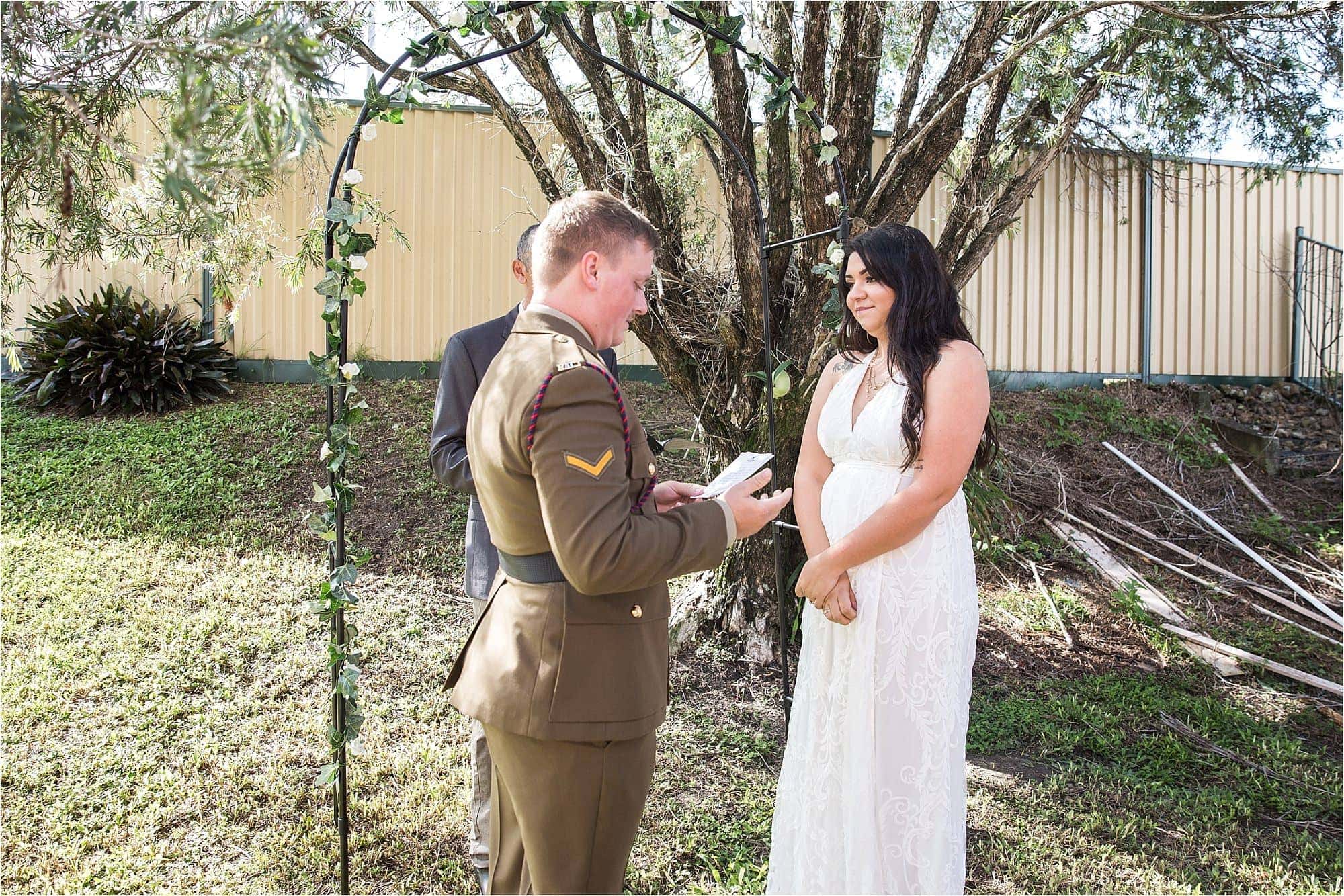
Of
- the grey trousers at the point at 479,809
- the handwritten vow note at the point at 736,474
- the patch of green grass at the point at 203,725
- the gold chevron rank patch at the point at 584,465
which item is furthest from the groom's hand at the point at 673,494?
the patch of green grass at the point at 203,725

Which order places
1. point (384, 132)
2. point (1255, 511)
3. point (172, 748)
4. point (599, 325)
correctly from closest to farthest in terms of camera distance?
1. point (599, 325)
2. point (172, 748)
3. point (1255, 511)
4. point (384, 132)

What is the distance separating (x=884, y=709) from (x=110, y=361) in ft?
23.4

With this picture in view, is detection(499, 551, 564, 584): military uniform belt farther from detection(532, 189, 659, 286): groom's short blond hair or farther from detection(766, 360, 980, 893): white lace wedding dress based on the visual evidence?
detection(766, 360, 980, 893): white lace wedding dress

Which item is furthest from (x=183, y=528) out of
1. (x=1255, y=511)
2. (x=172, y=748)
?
(x=1255, y=511)

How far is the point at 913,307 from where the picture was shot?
2.50 metres

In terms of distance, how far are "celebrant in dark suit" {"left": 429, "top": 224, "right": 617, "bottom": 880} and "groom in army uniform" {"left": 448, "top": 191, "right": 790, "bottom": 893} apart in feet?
3.13

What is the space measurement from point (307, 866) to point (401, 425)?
4.58 meters

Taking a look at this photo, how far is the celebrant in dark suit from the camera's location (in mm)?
2762

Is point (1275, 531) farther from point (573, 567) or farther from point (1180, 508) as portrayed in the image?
point (573, 567)

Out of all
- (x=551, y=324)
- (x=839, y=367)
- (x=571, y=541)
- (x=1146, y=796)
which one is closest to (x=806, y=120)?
(x=839, y=367)

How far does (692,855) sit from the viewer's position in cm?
313

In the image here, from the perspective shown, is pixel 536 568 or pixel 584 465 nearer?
pixel 584 465

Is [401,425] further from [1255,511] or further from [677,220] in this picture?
[1255,511]

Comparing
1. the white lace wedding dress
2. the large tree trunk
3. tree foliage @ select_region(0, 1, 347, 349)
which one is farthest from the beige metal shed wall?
tree foliage @ select_region(0, 1, 347, 349)
